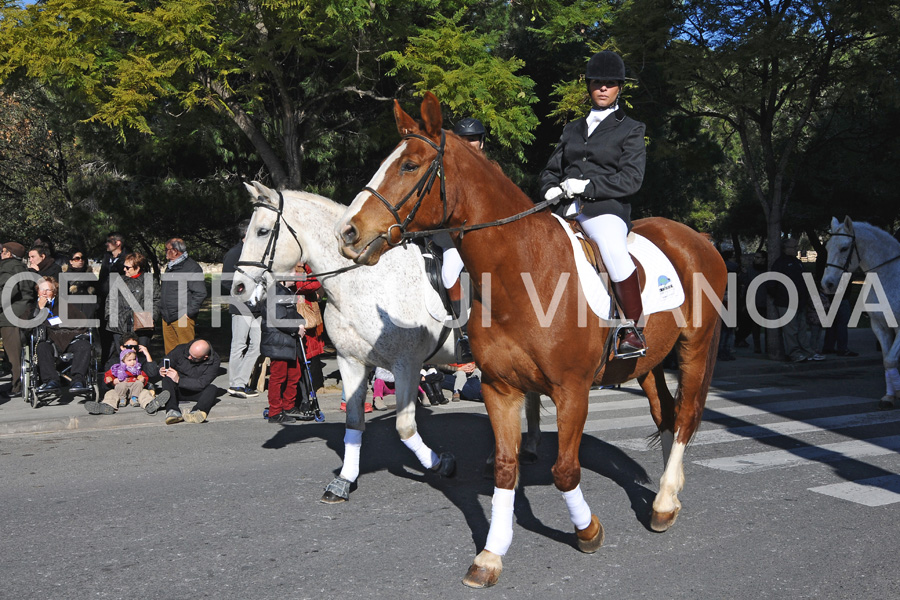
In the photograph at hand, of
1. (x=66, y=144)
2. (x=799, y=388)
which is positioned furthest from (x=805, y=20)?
(x=66, y=144)

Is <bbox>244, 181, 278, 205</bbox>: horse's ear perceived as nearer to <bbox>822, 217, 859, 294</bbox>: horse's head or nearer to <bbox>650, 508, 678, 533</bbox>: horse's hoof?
<bbox>650, 508, 678, 533</bbox>: horse's hoof

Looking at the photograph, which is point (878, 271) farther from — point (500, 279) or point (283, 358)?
point (500, 279)

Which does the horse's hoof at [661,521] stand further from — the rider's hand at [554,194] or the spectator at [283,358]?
the spectator at [283,358]

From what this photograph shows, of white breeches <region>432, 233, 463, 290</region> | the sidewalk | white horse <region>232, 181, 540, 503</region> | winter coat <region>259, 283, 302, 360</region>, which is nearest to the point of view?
white breeches <region>432, 233, 463, 290</region>

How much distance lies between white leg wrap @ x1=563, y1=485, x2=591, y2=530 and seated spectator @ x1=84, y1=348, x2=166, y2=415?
7.04 metres

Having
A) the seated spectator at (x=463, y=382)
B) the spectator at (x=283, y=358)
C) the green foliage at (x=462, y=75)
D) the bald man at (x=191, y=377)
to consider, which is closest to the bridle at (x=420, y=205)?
the spectator at (x=283, y=358)

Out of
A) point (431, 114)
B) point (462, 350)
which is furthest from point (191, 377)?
point (431, 114)

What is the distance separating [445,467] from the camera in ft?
22.0

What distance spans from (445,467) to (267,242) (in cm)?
235

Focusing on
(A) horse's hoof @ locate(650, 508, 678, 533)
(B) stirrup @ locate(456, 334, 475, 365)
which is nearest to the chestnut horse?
(A) horse's hoof @ locate(650, 508, 678, 533)

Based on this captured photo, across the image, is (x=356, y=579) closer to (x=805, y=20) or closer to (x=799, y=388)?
(x=799, y=388)

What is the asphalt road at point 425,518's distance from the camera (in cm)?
451

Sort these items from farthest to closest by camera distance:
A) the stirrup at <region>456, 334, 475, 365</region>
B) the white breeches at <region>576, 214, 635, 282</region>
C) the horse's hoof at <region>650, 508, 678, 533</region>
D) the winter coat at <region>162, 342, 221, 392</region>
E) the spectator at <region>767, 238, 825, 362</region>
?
the spectator at <region>767, 238, 825, 362</region>
the winter coat at <region>162, 342, 221, 392</region>
the stirrup at <region>456, 334, 475, 365</region>
the horse's hoof at <region>650, 508, 678, 533</region>
the white breeches at <region>576, 214, 635, 282</region>

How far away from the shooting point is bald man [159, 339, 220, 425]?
10266mm
